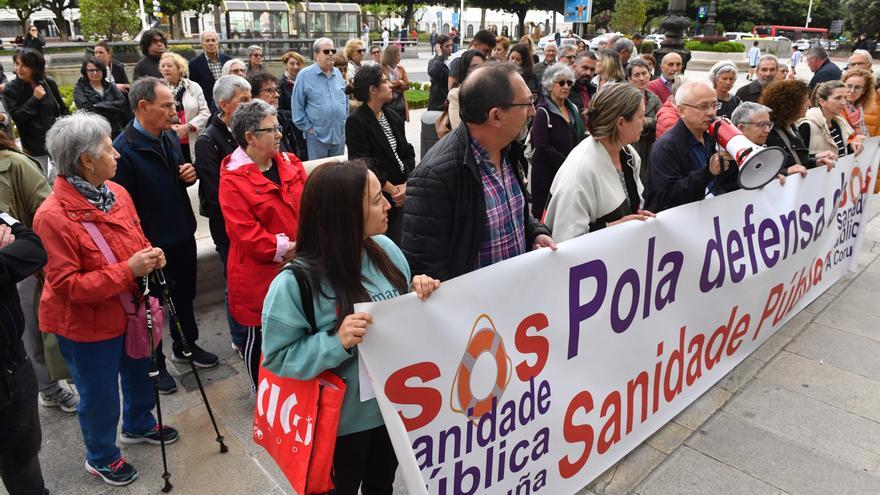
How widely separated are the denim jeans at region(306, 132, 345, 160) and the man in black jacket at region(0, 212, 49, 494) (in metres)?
4.39

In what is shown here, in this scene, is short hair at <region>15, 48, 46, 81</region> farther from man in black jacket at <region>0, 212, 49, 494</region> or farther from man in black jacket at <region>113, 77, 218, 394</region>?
man in black jacket at <region>0, 212, 49, 494</region>

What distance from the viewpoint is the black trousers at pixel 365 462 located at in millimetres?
2078

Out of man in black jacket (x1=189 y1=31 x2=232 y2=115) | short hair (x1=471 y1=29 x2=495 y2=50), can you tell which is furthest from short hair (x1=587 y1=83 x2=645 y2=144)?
man in black jacket (x1=189 y1=31 x2=232 y2=115)

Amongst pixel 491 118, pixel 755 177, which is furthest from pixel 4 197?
pixel 755 177

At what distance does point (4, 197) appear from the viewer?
9.99 feet

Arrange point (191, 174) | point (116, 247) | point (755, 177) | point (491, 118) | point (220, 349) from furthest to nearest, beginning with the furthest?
1. point (220, 349)
2. point (191, 174)
3. point (755, 177)
4. point (116, 247)
5. point (491, 118)

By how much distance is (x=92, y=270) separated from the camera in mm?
2580

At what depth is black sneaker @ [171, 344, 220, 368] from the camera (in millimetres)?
3969

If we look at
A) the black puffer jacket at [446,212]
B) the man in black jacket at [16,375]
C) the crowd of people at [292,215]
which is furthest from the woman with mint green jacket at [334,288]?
the man in black jacket at [16,375]

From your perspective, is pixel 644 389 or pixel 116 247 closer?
pixel 116 247

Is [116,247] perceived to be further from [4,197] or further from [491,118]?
[491,118]

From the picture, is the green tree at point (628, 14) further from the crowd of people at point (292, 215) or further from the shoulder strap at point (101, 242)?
the shoulder strap at point (101, 242)

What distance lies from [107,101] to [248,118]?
4190 mm

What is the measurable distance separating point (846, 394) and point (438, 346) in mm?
3086
